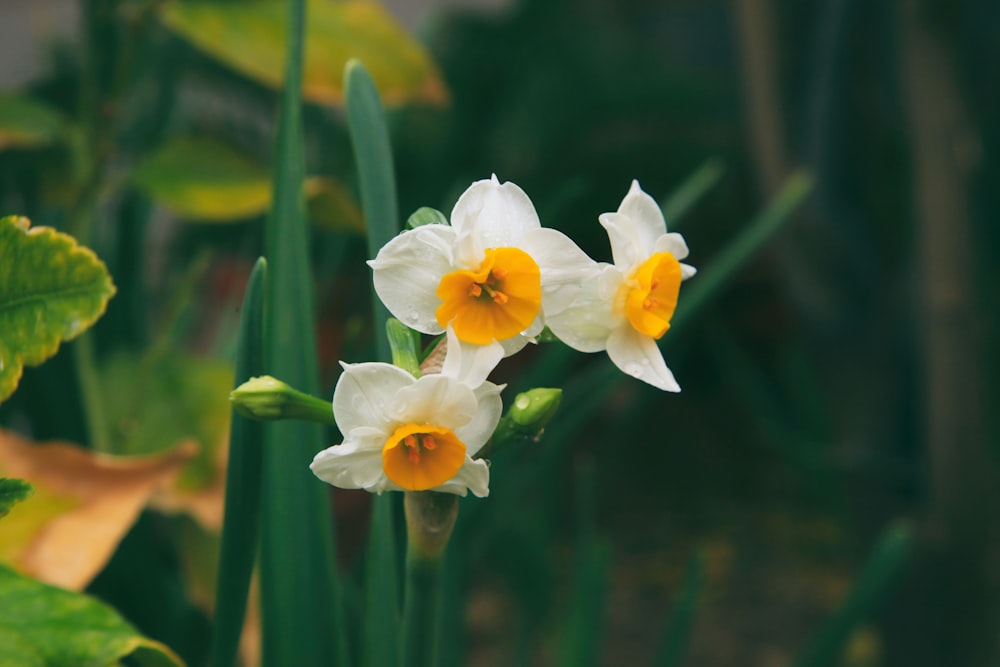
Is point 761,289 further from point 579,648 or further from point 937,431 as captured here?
point 579,648

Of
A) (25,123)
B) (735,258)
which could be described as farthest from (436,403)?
(25,123)

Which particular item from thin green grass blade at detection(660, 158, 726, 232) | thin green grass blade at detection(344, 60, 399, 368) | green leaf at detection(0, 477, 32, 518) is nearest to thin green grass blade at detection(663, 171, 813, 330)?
thin green grass blade at detection(660, 158, 726, 232)

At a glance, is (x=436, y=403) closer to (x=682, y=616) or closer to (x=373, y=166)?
(x=373, y=166)

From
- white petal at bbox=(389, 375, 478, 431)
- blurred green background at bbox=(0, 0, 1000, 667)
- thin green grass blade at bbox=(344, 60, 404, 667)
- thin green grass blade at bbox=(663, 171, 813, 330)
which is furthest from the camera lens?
blurred green background at bbox=(0, 0, 1000, 667)

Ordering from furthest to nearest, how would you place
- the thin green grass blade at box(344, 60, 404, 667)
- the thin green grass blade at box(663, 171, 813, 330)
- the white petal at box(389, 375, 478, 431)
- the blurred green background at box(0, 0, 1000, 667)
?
the blurred green background at box(0, 0, 1000, 667)
the thin green grass blade at box(663, 171, 813, 330)
the thin green grass blade at box(344, 60, 404, 667)
the white petal at box(389, 375, 478, 431)

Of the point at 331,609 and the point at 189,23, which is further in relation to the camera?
the point at 189,23

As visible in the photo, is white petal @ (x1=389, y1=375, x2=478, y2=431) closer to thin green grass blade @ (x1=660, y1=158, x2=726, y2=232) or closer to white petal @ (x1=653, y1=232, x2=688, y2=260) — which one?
white petal @ (x1=653, y1=232, x2=688, y2=260)

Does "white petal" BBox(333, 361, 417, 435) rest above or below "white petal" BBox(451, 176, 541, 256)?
below

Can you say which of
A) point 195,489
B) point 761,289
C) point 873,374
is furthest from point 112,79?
point 761,289
